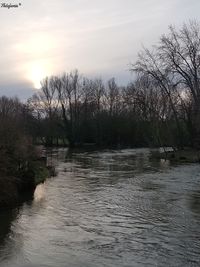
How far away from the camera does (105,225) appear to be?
1786cm

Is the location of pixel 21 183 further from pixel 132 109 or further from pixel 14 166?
pixel 132 109

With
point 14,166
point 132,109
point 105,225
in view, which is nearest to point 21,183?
point 14,166

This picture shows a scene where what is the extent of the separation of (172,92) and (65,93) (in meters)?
39.6

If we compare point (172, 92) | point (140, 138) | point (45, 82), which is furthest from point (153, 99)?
point (45, 82)

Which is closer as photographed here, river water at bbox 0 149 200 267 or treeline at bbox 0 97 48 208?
river water at bbox 0 149 200 267

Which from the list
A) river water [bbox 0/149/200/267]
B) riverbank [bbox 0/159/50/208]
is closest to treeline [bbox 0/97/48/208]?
riverbank [bbox 0/159/50/208]

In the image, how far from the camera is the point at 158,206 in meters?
21.5

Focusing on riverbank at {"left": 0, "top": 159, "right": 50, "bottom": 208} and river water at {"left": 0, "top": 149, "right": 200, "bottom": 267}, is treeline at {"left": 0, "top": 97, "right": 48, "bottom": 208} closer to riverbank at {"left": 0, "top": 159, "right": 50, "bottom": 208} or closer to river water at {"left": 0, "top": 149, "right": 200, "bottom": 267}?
riverbank at {"left": 0, "top": 159, "right": 50, "bottom": 208}

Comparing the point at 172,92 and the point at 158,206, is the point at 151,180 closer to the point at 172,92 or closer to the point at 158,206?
the point at 158,206

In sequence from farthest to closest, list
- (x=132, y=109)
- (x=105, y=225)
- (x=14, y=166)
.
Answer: (x=132, y=109) < (x=14, y=166) < (x=105, y=225)

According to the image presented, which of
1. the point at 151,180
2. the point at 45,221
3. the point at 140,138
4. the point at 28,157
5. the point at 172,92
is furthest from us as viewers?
the point at 140,138

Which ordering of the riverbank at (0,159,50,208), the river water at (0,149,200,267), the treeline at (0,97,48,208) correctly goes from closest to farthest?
1. the river water at (0,149,200,267)
2. the riverbank at (0,159,50,208)
3. the treeline at (0,97,48,208)

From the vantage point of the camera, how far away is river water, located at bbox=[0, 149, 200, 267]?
13773 mm

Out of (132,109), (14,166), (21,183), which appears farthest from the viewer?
(132,109)
